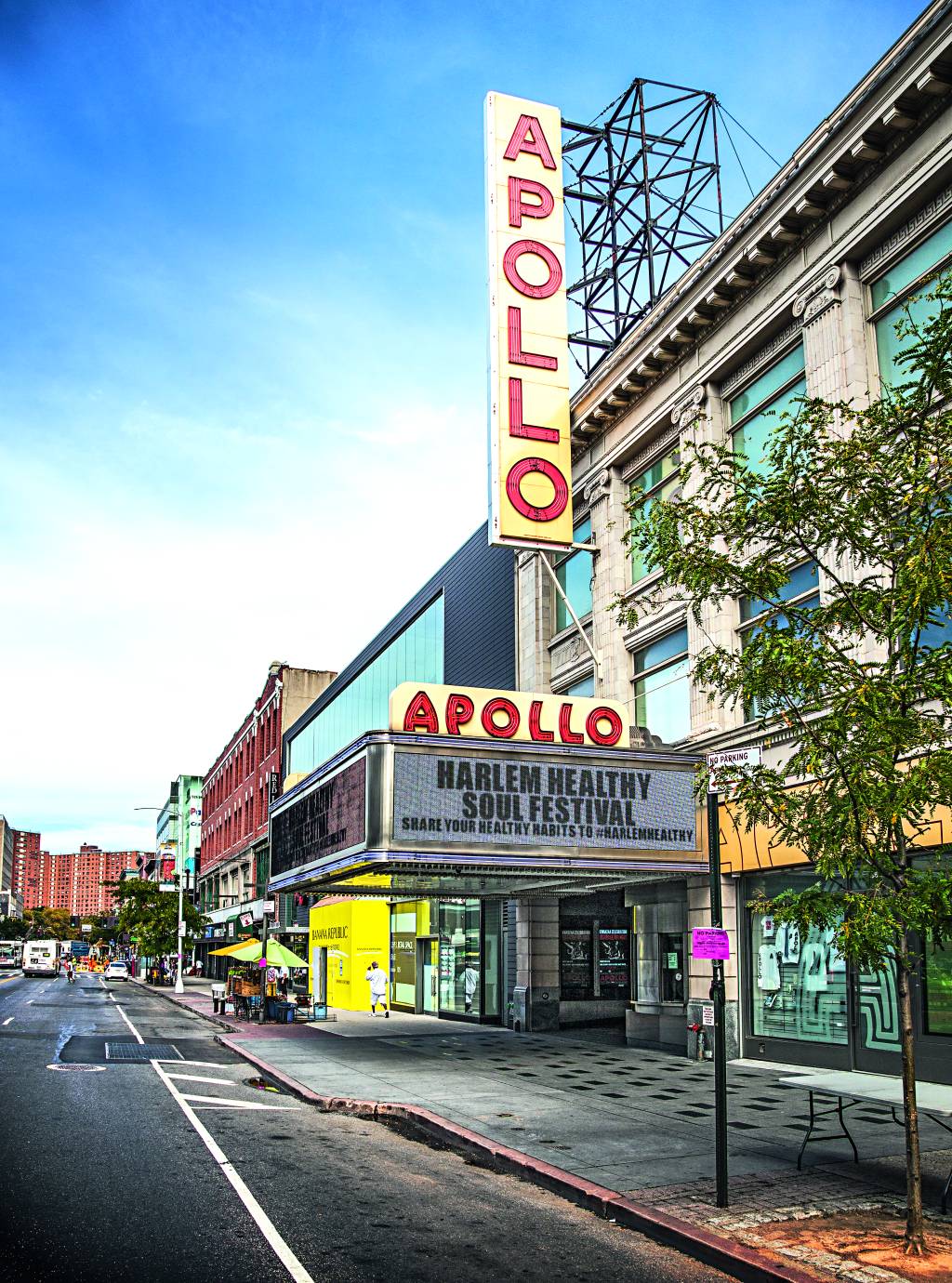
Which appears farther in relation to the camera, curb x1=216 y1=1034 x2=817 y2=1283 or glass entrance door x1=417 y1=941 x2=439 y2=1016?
glass entrance door x1=417 y1=941 x2=439 y2=1016

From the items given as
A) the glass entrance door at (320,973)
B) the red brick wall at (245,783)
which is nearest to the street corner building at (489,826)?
the glass entrance door at (320,973)

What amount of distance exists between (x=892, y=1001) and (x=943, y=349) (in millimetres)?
12756

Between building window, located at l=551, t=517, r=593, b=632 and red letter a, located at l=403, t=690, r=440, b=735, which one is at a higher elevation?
building window, located at l=551, t=517, r=593, b=632

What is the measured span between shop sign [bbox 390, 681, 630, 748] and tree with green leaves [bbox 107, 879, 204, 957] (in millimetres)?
64287

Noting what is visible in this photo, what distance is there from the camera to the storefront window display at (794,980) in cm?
2030

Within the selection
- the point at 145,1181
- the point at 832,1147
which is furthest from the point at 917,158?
the point at 145,1181

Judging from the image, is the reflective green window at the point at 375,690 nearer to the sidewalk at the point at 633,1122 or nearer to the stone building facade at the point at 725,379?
the stone building facade at the point at 725,379

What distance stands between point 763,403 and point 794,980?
1154cm

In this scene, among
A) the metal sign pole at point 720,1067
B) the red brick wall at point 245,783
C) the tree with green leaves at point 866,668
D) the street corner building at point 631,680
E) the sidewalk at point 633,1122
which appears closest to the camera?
the tree with green leaves at point 866,668

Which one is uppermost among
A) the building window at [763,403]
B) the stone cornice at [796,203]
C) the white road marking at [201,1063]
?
the stone cornice at [796,203]

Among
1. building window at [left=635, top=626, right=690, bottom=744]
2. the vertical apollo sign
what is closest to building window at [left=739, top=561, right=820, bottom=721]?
building window at [left=635, top=626, right=690, bottom=744]

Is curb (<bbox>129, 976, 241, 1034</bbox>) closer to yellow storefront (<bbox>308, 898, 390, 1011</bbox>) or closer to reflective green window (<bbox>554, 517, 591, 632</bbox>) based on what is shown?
yellow storefront (<bbox>308, 898, 390, 1011</bbox>)

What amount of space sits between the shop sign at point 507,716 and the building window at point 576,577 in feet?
26.2

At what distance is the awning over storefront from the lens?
2045 centimetres
